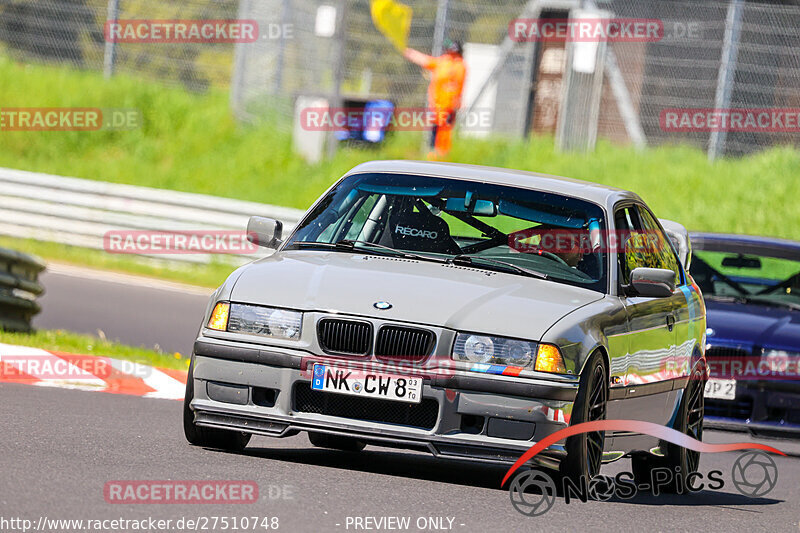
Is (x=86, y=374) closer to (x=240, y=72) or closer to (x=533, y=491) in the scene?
(x=533, y=491)

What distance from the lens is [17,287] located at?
1199 cm

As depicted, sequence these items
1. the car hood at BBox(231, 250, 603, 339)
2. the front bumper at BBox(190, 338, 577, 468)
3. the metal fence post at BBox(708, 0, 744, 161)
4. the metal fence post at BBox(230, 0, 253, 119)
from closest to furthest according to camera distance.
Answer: the front bumper at BBox(190, 338, 577, 468), the car hood at BBox(231, 250, 603, 339), the metal fence post at BBox(708, 0, 744, 161), the metal fence post at BBox(230, 0, 253, 119)

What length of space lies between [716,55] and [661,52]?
96 cm

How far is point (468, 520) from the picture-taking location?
634cm

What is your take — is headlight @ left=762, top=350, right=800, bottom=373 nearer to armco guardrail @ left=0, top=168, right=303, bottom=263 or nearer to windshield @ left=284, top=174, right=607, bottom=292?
windshield @ left=284, top=174, right=607, bottom=292

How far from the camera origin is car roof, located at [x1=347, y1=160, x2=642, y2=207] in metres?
8.48

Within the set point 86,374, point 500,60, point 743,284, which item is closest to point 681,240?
→ point 743,284

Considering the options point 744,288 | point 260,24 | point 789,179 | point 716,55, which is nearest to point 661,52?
point 716,55

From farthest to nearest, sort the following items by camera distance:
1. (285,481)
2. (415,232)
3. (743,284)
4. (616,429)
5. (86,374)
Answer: (743,284), (86,374), (415,232), (616,429), (285,481)

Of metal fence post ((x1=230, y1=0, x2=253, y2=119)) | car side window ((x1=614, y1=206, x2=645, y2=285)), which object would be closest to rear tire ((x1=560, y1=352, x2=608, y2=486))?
car side window ((x1=614, y1=206, x2=645, y2=285))

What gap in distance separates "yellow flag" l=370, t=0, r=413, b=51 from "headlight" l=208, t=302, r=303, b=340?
54.2ft

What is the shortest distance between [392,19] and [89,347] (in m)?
13.0

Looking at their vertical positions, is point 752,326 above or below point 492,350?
below

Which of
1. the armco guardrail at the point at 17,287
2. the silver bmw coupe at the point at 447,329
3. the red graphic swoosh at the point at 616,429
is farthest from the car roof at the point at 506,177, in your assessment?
the armco guardrail at the point at 17,287
